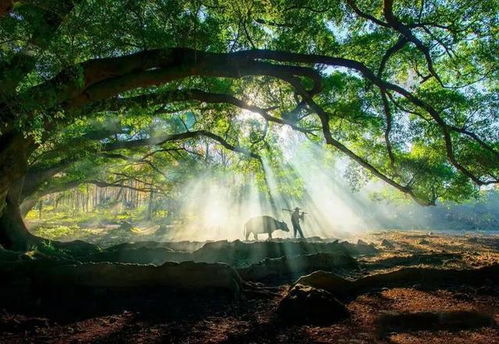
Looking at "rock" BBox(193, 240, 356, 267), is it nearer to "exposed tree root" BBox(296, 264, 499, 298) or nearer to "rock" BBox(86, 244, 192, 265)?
"rock" BBox(86, 244, 192, 265)

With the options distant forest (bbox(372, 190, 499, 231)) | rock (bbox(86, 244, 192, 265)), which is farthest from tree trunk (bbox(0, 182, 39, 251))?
distant forest (bbox(372, 190, 499, 231))

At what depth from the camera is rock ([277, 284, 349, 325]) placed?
216 inches

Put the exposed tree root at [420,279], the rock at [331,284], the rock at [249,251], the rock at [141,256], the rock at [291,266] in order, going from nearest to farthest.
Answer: the rock at [331,284]
the exposed tree root at [420,279]
the rock at [291,266]
the rock at [141,256]
the rock at [249,251]

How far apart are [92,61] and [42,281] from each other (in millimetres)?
4011

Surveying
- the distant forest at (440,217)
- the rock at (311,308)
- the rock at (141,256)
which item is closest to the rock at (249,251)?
the rock at (141,256)

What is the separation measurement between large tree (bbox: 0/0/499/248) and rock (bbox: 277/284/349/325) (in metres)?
4.19

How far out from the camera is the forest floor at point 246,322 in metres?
4.84

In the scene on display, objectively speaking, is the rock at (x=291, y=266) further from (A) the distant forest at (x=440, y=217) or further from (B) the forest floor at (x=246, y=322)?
(A) the distant forest at (x=440, y=217)

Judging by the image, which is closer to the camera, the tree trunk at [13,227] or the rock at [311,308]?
the rock at [311,308]

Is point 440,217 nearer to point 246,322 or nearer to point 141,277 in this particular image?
point 141,277

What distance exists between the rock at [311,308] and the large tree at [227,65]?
4193mm

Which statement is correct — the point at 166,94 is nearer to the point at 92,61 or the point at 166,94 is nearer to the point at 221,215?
the point at 92,61

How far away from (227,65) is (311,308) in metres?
4.80

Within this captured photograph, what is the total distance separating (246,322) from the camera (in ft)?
18.1
